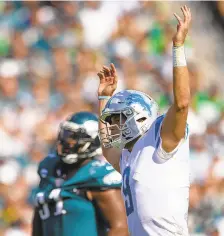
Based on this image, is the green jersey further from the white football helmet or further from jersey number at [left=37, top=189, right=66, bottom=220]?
the white football helmet

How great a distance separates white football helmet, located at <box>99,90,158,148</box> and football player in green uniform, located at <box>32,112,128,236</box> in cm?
109

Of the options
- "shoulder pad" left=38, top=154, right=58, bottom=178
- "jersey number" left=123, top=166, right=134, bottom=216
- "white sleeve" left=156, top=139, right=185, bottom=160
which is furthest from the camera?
"shoulder pad" left=38, top=154, right=58, bottom=178

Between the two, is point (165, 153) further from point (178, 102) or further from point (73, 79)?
point (73, 79)

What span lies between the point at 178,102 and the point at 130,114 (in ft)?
1.71

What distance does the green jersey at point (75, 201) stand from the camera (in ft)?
16.5

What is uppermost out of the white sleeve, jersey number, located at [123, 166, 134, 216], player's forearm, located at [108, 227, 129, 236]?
the white sleeve

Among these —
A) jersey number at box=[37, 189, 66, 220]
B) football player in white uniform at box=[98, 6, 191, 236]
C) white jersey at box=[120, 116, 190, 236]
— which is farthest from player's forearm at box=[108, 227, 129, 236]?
white jersey at box=[120, 116, 190, 236]

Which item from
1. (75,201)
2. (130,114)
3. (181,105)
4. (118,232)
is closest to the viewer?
(181,105)

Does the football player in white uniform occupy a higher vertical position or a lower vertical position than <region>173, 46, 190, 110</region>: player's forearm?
lower

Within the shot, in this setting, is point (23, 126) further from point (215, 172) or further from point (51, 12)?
point (215, 172)

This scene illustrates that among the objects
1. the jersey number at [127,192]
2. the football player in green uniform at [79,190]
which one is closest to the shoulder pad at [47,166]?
the football player in green uniform at [79,190]

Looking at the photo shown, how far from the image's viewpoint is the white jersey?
3.58 metres

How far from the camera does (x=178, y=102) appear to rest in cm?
339

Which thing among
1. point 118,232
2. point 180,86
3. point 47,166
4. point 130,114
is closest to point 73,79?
point 47,166
